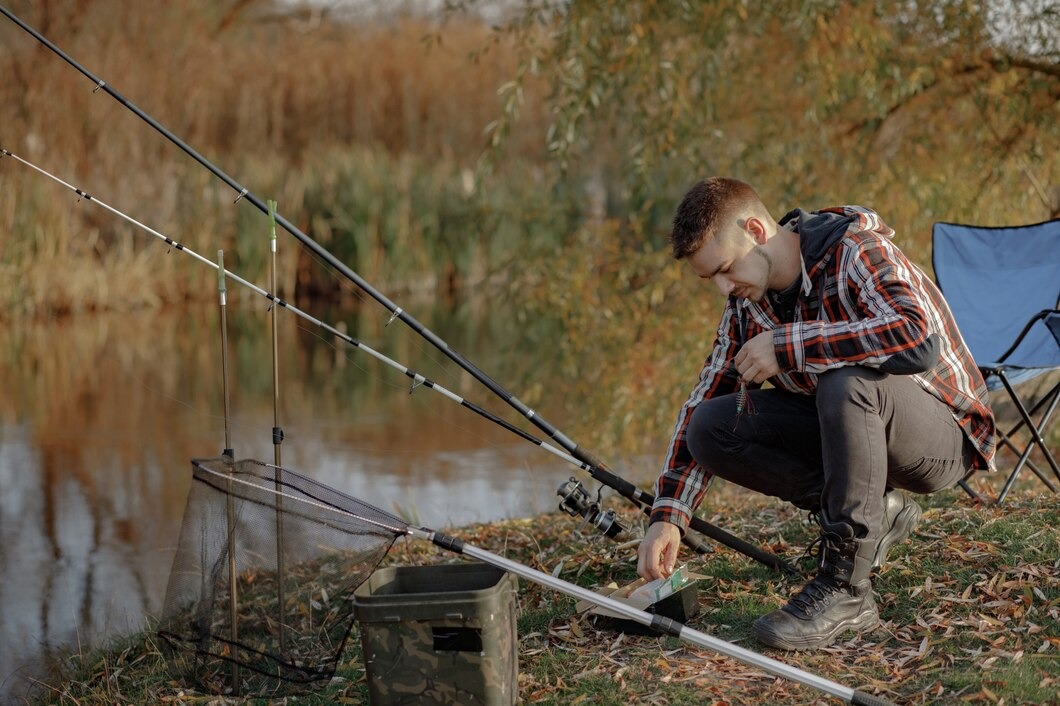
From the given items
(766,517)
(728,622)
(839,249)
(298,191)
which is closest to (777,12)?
(766,517)

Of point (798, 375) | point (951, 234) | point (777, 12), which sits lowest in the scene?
point (798, 375)

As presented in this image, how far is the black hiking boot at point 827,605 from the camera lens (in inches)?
97.3

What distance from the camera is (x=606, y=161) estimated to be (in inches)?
339

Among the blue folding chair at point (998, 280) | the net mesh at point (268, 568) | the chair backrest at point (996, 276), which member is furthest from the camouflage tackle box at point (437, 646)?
the chair backrest at point (996, 276)

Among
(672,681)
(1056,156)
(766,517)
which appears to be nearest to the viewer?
(672,681)

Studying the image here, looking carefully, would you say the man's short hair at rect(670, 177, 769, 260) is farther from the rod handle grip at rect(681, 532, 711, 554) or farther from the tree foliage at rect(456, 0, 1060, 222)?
the tree foliage at rect(456, 0, 1060, 222)

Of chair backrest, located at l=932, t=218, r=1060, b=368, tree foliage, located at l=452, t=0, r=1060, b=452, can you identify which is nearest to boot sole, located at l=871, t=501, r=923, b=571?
chair backrest, located at l=932, t=218, r=1060, b=368

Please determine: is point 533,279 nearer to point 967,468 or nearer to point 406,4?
point 967,468

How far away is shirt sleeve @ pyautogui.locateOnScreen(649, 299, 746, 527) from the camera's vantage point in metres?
2.62

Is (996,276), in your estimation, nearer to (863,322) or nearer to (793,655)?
(863,322)

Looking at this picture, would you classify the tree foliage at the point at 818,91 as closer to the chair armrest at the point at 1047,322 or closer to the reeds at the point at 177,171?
the chair armrest at the point at 1047,322

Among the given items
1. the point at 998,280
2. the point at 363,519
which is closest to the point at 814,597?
the point at 363,519

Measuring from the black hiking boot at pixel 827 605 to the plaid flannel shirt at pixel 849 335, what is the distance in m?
0.29

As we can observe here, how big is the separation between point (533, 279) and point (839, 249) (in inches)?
136
